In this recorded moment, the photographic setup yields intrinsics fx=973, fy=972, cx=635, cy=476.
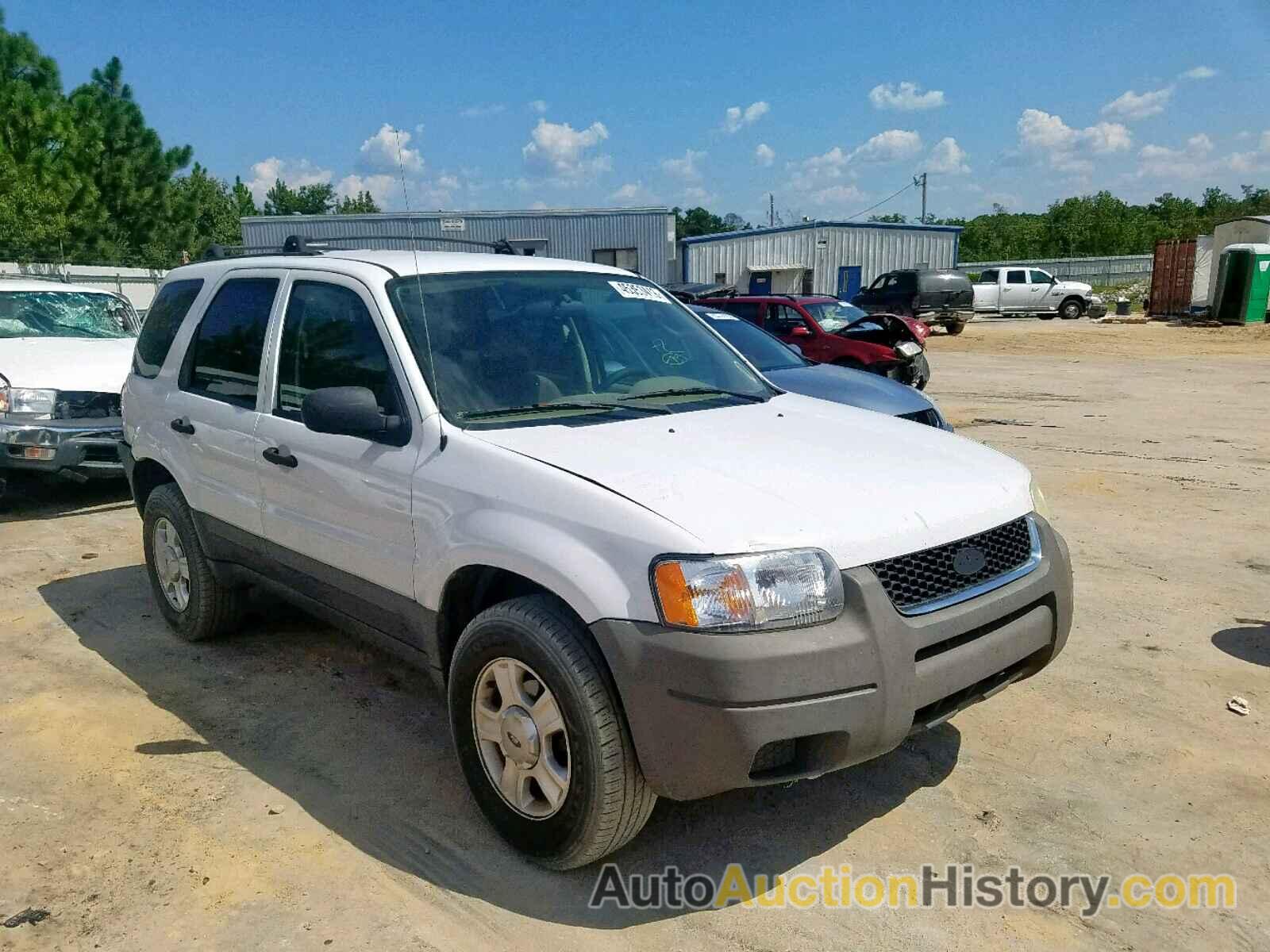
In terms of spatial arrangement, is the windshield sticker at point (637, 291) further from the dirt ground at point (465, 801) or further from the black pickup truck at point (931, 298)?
the black pickup truck at point (931, 298)

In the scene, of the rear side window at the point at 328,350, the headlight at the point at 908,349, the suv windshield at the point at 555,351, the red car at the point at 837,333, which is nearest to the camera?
the suv windshield at the point at 555,351

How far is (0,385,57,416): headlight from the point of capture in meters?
7.53

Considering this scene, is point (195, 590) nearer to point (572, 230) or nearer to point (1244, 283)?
point (1244, 283)

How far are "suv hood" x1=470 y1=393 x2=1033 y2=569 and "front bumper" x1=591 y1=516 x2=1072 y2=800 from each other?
0.20 meters

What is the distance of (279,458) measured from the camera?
3.79 metres

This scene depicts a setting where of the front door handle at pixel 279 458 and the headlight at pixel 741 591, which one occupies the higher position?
the front door handle at pixel 279 458

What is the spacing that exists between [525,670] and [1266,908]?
2.21 meters

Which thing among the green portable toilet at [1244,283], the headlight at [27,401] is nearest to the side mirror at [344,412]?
the headlight at [27,401]

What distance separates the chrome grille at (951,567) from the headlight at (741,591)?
0.23m

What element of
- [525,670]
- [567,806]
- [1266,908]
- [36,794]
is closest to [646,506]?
[525,670]

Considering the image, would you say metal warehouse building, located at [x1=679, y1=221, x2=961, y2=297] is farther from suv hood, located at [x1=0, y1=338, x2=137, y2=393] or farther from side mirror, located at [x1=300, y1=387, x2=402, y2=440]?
side mirror, located at [x1=300, y1=387, x2=402, y2=440]

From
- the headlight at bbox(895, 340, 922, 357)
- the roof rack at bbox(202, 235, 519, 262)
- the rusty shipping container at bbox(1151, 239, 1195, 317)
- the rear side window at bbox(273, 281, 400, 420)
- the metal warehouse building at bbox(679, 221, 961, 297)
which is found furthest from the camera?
the metal warehouse building at bbox(679, 221, 961, 297)

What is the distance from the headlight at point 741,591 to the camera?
250cm

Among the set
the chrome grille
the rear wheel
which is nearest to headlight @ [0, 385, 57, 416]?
the chrome grille
